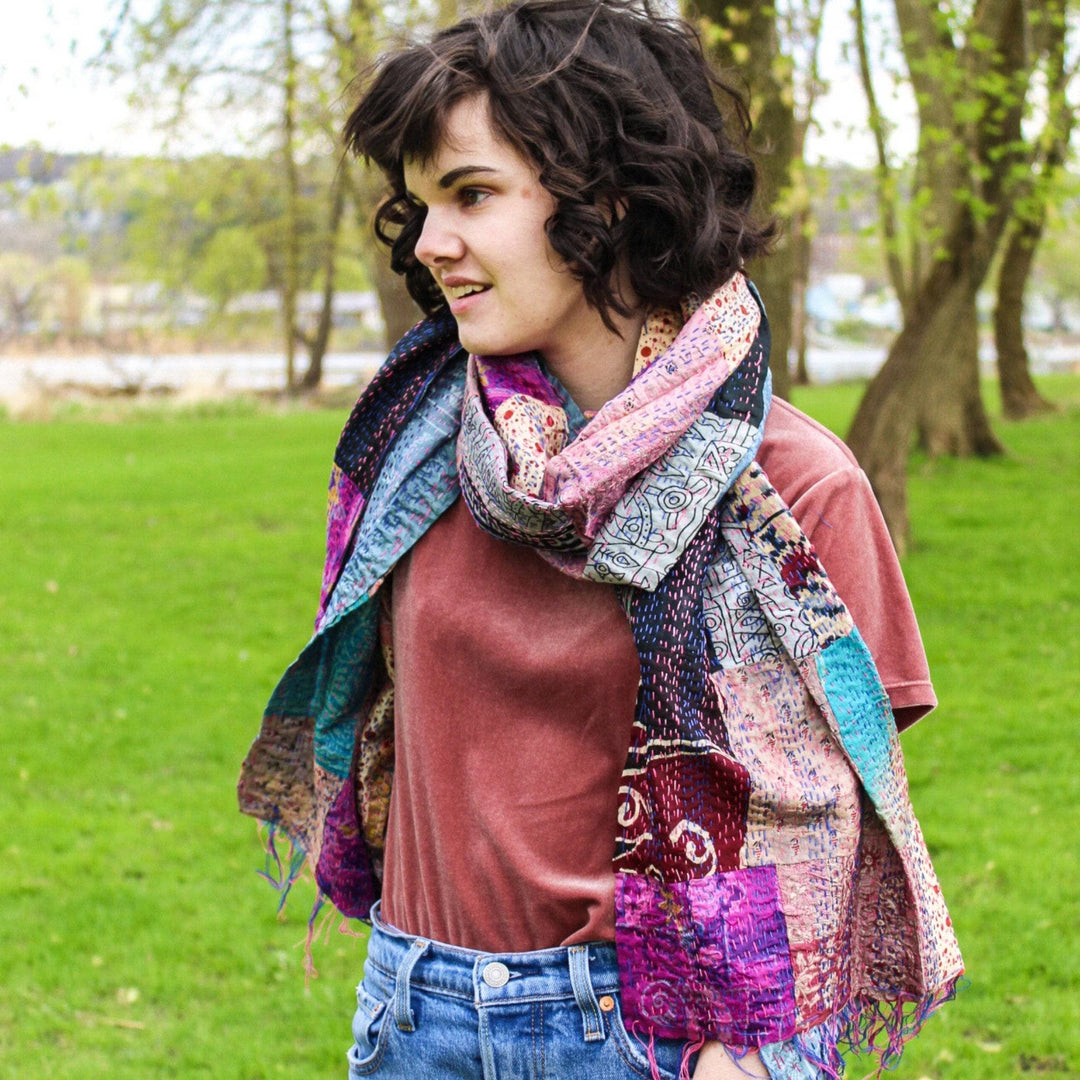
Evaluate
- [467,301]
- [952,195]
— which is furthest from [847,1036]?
[952,195]

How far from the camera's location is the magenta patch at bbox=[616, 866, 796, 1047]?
64.5 inches

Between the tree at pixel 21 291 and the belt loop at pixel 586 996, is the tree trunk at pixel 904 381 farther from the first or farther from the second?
the tree at pixel 21 291

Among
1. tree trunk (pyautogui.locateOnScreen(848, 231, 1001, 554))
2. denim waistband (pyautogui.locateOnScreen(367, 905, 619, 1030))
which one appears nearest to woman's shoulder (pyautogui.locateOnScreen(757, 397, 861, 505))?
denim waistband (pyautogui.locateOnScreen(367, 905, 619, 1030))

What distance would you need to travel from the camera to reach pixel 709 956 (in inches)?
64.6

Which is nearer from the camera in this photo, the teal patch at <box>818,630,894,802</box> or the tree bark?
the teal patch at <box>818,630,894,802</box>

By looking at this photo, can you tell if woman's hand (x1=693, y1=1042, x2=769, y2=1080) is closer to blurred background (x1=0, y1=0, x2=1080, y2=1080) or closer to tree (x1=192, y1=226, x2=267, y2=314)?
blurred background (x1=0, y1=0, x2=1080, y2=1080)

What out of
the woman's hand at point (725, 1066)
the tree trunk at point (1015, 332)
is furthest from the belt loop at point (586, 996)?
the tree trunk at point (1015, 332)

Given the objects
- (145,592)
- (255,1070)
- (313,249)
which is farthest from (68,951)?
(313,249)

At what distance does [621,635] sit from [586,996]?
1.47 feet

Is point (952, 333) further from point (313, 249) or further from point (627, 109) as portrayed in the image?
point (313, 249)

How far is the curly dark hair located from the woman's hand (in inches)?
36.8

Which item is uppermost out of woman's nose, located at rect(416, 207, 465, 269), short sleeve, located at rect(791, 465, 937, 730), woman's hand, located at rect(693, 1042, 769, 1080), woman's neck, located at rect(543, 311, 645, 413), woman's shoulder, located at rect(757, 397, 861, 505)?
woman's nose, located at rect(416, 207, 465, 269)

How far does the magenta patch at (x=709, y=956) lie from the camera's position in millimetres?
1639

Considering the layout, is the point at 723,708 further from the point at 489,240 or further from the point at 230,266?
the point at 230,266
